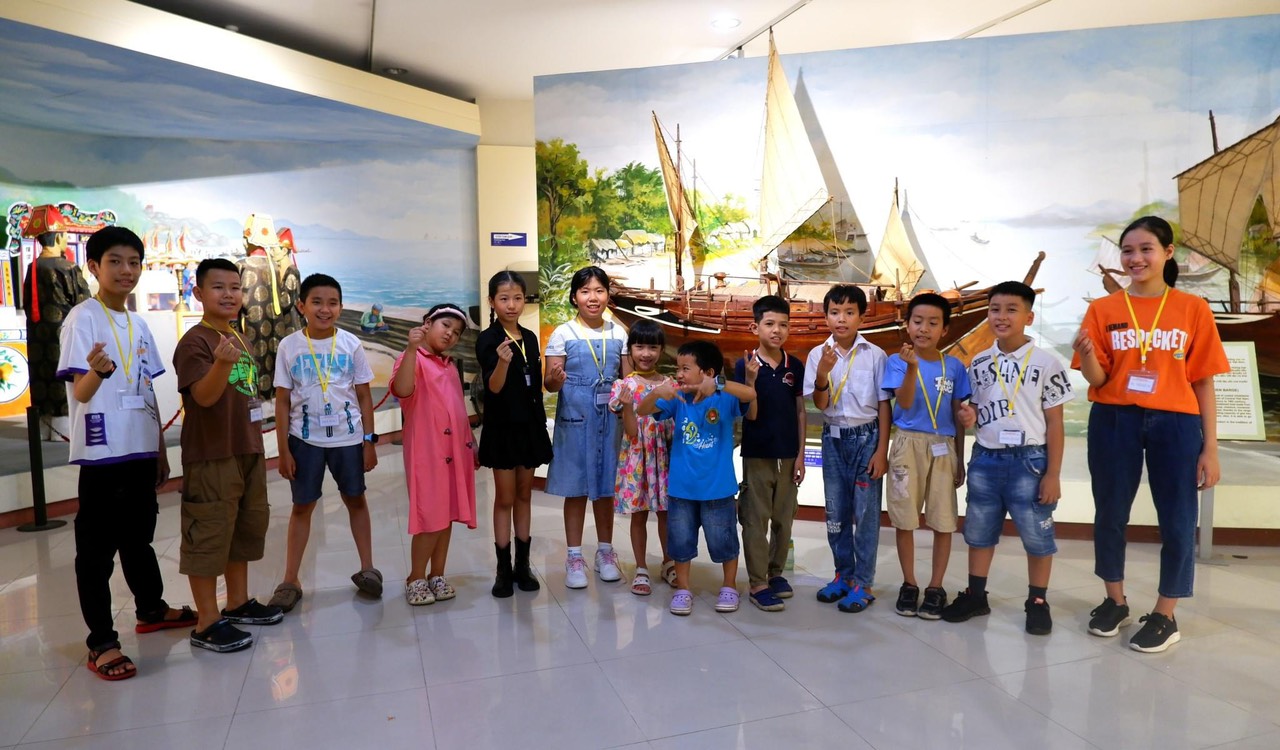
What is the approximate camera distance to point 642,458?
11.0 feet

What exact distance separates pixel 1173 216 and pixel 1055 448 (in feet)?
7.83

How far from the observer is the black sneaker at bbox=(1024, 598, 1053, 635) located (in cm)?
298

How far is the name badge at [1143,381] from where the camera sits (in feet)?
9.30

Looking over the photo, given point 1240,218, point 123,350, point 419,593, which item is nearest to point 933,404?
point 419,593

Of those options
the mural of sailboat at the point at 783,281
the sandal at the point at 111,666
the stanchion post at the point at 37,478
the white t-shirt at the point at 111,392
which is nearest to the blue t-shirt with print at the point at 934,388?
the mural of sailboat at the point at 783,281

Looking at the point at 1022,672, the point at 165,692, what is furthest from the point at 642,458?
the point at 165,692

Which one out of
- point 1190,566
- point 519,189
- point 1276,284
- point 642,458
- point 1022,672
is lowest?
point 1022,672

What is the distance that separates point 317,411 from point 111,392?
0.73 m

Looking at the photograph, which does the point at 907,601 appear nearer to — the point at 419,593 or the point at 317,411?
the point at 419,593

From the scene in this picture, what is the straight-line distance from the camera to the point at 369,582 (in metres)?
3.41

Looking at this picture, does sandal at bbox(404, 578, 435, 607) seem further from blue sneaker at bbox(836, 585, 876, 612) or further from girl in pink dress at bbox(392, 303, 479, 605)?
blue sneaker at bbox(836, 585, 876, 612)

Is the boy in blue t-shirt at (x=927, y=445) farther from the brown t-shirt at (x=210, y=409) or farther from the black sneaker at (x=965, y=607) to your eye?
the brown t-shirt at (x=210, y=409)

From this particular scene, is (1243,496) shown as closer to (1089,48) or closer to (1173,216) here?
(1173,216)

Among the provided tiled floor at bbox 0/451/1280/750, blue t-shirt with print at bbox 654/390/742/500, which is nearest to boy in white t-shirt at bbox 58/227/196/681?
tiled floor at bbox 0/451/1280/750
